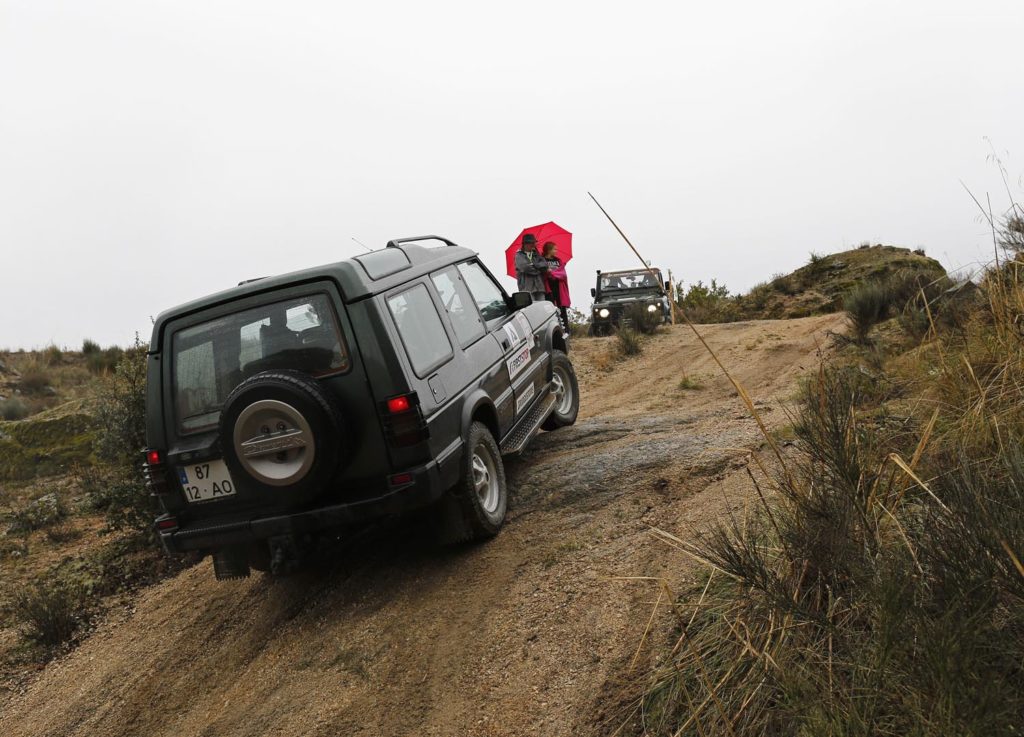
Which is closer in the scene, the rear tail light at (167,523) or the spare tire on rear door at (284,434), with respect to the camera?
the spare tire on rear door at (284,434)

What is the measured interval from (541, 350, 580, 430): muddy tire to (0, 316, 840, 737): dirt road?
2.95 feet

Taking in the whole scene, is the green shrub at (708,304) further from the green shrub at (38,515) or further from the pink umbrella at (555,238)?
the green shrub at (38,515)

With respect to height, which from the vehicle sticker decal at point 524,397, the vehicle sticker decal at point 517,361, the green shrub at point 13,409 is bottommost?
the vehicle sticker decal at point 524,397

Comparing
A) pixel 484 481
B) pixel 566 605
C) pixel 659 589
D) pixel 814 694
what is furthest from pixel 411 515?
pixel 814 694

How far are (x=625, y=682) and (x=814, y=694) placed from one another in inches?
39.1

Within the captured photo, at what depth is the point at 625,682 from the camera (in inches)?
117

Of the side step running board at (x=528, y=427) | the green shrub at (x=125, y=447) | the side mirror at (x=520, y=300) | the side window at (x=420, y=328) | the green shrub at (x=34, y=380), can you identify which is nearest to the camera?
the side window at (x=420, y=328)

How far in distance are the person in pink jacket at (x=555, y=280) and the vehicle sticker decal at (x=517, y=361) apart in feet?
19.4

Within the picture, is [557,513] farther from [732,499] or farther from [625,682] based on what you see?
[625,682]

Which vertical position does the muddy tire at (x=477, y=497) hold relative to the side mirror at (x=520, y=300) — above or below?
below

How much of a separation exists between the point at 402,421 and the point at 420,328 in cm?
73

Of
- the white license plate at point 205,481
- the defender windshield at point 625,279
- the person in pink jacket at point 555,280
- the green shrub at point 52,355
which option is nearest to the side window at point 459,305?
the white license plate at point 205,481

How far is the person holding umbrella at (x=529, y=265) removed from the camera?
468 inches

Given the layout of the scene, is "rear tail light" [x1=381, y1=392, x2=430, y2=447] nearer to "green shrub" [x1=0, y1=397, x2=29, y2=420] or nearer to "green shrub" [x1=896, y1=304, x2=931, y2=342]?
"green shrub" [x1=896, y1=304, x2=931, y2=342]
